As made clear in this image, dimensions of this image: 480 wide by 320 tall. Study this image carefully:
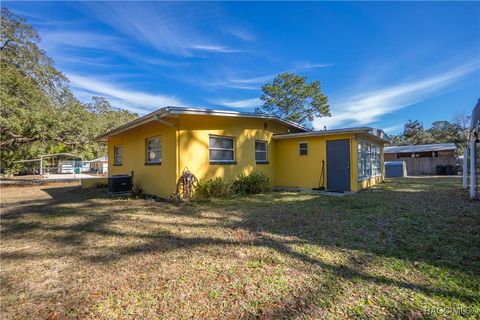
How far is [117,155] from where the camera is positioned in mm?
13805

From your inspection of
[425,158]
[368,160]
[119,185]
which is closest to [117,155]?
[119,185]

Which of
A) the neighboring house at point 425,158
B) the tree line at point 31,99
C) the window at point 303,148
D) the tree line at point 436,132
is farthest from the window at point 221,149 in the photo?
the tree line at point 436,132

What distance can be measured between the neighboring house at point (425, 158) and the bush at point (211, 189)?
20.8 metres

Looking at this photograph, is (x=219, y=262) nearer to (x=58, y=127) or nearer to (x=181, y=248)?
(x=181, y=248)

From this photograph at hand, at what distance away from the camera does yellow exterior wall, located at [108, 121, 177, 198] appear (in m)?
8.16

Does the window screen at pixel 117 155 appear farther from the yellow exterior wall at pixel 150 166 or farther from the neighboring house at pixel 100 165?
the neighboring house at pixel 100 165

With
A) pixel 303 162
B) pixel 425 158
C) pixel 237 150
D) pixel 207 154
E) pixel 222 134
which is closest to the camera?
pixel 207 154

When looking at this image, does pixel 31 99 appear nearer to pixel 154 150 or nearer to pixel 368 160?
pixel 154 150

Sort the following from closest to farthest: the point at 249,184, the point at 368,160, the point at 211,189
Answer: the point at 211,189 < the point at 249,184 < the point at 368,160

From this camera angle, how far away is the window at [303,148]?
34.7ft

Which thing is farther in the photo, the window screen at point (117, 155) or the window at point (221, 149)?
the window screen at point (117, 155)

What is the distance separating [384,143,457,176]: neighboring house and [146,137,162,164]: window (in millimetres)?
22581

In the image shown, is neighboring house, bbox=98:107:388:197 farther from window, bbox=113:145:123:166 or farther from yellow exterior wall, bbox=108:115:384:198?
window, bbox=113:145:123:166

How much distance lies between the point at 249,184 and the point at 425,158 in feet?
66.6
